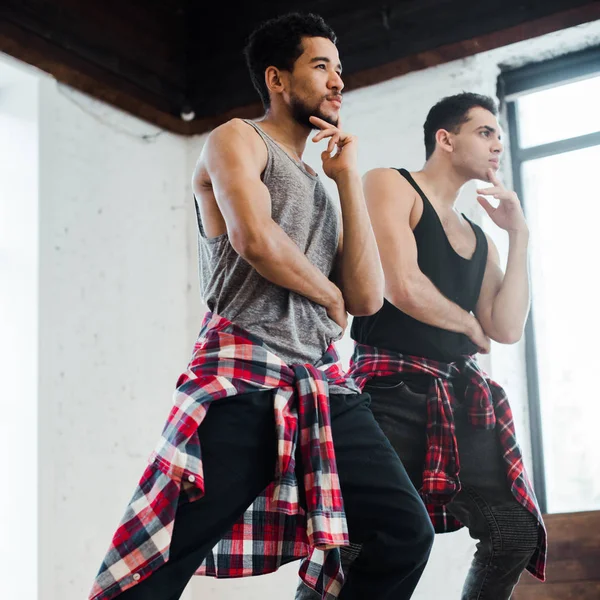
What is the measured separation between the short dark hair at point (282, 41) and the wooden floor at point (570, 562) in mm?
1429

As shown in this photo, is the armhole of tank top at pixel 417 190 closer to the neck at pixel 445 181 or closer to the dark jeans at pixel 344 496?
the neck at pixel 445 181

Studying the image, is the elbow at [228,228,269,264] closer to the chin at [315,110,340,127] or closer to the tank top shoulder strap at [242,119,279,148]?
the tank top shoulder strap at [242,119,279,148]

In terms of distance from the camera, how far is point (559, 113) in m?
2.97

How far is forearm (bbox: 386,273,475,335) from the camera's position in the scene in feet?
8.24

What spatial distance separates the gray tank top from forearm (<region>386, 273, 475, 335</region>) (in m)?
0.60

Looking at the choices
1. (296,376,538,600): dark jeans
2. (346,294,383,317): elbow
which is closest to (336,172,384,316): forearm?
(346,294,383,317): elbow

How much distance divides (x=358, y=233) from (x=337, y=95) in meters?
0.31

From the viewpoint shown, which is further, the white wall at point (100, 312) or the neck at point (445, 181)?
the white wall at point (100, 312)

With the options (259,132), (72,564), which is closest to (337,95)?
(259,132)

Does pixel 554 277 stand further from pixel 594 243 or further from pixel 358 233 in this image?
pixel 358 233

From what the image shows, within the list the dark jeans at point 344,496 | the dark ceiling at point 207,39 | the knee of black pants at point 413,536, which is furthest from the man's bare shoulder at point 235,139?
the dark ceiling at point 207,39

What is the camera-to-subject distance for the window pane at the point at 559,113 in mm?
2912

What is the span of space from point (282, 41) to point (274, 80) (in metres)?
0.08

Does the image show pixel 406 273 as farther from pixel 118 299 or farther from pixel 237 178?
pixel 118 299
